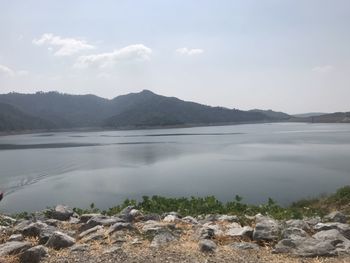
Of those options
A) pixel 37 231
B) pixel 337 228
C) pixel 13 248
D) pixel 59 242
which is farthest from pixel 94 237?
pixel 337 228

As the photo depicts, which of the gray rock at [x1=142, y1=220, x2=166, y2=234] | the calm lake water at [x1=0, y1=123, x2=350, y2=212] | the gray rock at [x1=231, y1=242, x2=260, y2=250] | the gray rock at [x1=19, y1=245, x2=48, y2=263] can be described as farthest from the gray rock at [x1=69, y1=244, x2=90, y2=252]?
the calm lake water at [x1=0, y1=123, x2=350, y2=212]

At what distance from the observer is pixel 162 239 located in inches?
287

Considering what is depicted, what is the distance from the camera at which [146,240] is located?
7.33 m

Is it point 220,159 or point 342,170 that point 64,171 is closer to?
point 220,159

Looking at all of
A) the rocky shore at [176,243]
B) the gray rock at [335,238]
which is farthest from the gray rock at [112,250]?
the gray rock at [335,238]

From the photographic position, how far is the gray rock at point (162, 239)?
7091 millimetres

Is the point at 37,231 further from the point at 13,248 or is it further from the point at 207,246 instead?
the point at 207,246

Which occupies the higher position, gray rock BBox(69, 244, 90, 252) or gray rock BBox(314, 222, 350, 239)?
gray rock BBox(69, 244, 90, 252)

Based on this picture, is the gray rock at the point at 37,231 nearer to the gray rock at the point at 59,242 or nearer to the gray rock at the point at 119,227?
the gray rock at the point at 59,242

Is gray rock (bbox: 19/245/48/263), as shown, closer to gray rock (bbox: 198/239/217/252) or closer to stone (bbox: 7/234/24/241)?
stone (bbox: 7/234/24/241)

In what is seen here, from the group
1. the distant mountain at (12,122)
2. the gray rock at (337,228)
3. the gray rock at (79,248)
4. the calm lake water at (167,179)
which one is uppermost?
the distant mountain at (12,122)

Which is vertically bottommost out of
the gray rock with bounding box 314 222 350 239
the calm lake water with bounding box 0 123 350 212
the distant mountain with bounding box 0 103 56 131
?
the calm lake water with bounding box 0 123 350 212

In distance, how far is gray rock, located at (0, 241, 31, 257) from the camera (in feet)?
22.3

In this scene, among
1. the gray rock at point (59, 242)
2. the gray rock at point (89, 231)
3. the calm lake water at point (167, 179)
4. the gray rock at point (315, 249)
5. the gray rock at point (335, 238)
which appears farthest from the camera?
the calm lake water at point (167, 179)
